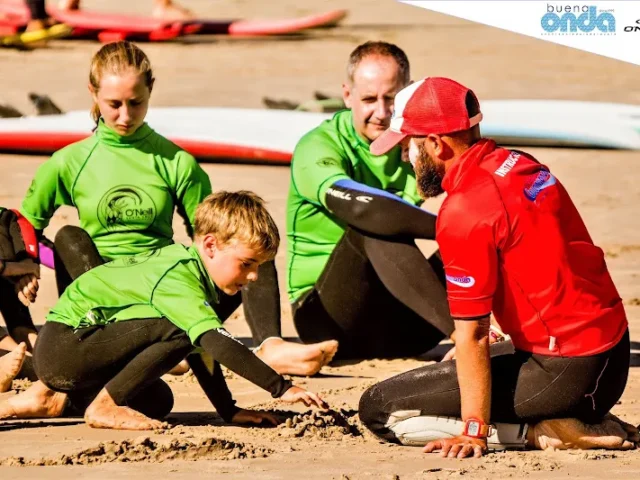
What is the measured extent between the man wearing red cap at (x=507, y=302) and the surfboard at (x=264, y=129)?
19.4ft

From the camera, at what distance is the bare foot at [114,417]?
490 cm

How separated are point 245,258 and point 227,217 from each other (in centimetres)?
16

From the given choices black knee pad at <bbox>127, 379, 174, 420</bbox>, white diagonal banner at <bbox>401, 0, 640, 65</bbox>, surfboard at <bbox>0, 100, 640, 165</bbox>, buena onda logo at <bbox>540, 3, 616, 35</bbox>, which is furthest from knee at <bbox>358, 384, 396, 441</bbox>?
buena onda logo at <bbox>540, 3, 616, 35</bbox>

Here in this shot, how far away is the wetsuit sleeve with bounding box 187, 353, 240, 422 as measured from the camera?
16.5 ft

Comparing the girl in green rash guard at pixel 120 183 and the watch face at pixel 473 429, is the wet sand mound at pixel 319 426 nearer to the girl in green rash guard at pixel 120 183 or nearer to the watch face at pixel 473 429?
the watch face at pixel 473 429

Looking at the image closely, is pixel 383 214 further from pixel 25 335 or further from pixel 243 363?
pixel 25 335

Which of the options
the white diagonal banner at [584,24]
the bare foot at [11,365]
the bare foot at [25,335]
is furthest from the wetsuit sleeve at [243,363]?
the white diagonal banner at [584,24]

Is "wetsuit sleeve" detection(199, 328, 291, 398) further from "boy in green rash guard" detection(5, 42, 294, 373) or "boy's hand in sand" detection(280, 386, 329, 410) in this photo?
"boy in green rash guard" detection(5, 42, 294, 373)

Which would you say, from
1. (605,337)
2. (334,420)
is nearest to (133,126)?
(334,420)

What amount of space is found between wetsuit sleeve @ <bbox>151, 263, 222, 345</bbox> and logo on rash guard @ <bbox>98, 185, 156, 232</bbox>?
1168 mm

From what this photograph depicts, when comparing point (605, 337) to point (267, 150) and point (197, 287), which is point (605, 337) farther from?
point (267, 150)

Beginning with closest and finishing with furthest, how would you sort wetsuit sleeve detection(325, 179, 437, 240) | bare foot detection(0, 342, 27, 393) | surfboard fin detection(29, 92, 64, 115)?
bare foot detection(0, 342, 27, 393)
wetsuit sleeve detection(325, 179, 437, 240)
surfboard fin detection(29, 92, 64, 115)

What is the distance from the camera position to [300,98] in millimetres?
12461

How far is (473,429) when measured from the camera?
4492 millimetres
